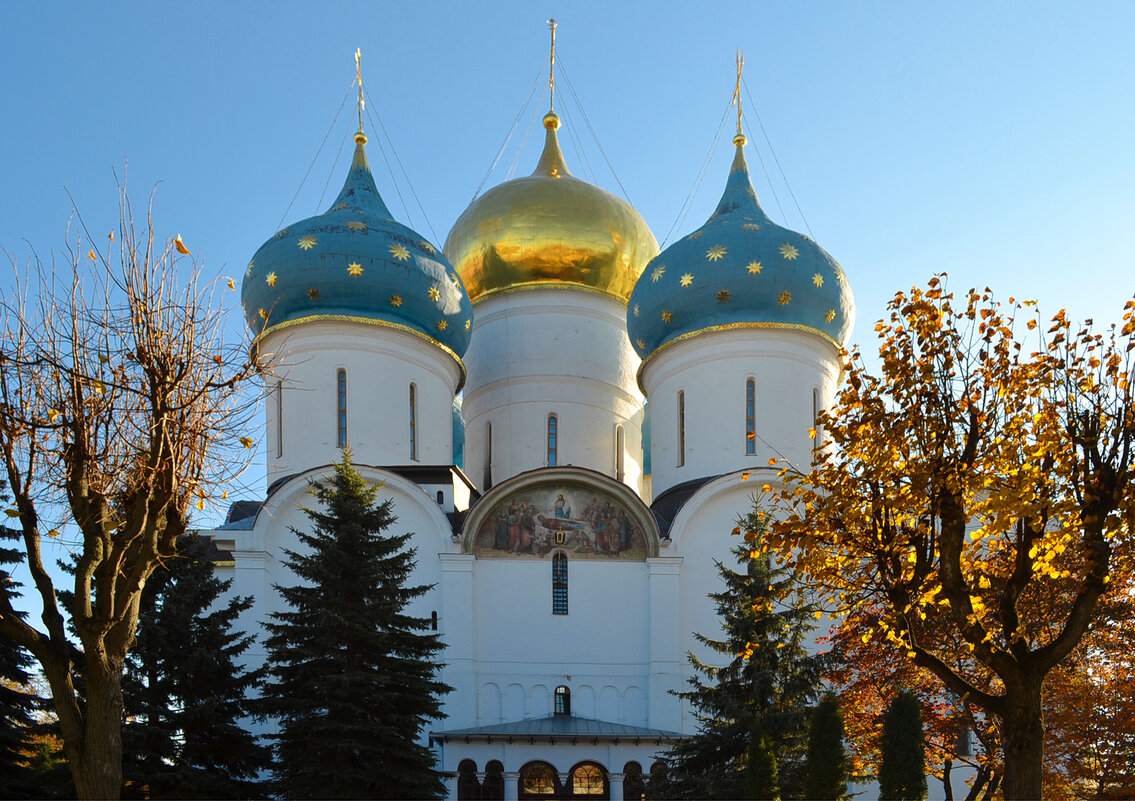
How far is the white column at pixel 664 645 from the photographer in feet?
70.4

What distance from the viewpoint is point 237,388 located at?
10.2 meters

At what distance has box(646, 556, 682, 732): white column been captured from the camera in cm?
2147

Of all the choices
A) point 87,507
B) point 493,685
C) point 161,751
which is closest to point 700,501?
point 493,685

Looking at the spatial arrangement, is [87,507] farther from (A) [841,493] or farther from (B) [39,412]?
(A) [841,493]

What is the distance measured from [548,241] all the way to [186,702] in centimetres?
1470

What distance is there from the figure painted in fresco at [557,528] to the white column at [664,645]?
495 millimetres

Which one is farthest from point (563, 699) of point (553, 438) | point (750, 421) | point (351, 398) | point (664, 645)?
point (553, 438)

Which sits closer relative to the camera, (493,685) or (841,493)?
(841,493)

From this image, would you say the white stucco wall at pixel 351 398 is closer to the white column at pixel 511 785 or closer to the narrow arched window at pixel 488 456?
the narrow arched window at pixel 488 456

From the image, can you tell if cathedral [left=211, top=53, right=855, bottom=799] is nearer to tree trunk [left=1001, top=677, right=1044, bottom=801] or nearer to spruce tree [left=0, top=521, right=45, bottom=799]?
spruce tree [left=0, top=521, right=45, bottom=799]

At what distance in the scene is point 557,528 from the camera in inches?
887

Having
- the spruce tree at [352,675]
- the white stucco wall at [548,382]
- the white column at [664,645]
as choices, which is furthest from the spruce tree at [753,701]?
the white stucco wall at [548,382]

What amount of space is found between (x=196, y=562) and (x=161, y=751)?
2177 mm

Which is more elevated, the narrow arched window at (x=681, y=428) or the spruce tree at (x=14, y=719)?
the narrow arched window at (x=681, y=428)
